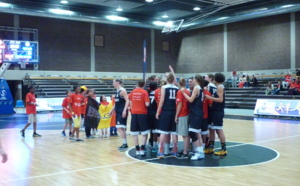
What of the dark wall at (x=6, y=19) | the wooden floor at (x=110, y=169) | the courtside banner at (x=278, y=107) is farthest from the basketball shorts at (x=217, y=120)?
the dark wall at (x=6, y=19)

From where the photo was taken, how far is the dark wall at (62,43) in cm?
2641

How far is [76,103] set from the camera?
9688 millimetres

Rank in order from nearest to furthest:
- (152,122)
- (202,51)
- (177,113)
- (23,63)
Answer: (177,113)
(152,122)
(23,63)
(202,51)

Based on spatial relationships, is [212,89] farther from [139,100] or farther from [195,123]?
[139,100]

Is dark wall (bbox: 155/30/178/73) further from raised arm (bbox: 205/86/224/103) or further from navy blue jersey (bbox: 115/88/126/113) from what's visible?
raised arm (bbox: 205/86/224/103)

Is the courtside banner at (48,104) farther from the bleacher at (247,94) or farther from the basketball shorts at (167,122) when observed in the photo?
the basketball shorts at (167,122)

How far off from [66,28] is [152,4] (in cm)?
813

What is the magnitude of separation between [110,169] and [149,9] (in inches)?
808

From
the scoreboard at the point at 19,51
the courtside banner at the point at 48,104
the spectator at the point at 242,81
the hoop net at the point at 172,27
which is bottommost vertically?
the courtside banner at the point at 48,104

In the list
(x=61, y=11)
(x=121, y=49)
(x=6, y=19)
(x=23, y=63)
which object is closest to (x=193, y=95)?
(x=61, y=11)

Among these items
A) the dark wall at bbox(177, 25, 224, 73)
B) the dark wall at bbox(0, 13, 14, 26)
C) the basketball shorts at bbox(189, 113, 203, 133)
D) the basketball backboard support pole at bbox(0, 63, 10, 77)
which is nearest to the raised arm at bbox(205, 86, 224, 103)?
the basketball shorts at bbox(189, 113, 203, 133)

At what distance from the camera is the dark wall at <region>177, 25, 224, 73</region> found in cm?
2950

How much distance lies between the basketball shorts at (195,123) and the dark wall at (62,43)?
21721 mm

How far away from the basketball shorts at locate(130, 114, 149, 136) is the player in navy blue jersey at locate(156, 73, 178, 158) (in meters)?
0.36
